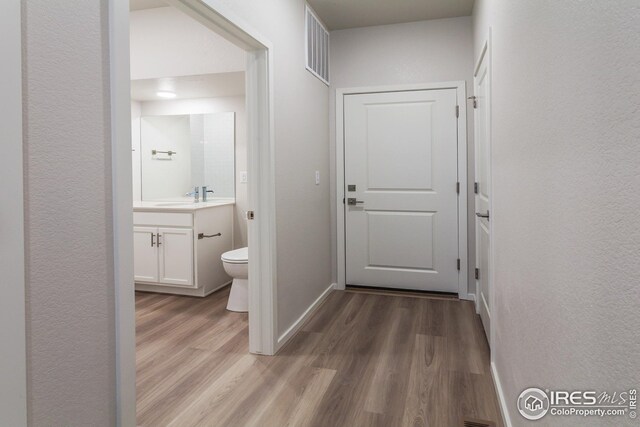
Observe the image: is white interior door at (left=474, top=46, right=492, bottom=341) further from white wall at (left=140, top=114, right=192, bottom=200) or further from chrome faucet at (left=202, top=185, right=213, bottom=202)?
white wall at (left=140, top=114, right=192, bottom=200)

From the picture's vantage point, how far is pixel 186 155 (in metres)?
4.44

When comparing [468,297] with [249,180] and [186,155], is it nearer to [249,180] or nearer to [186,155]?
[249,180]

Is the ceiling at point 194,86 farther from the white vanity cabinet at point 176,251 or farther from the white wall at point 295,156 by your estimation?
the white vanity cabinet at point 176,251

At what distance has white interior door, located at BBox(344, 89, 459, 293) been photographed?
11.9 ft

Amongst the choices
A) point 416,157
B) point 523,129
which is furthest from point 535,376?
point 416,157

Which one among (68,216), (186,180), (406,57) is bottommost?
(68,216)

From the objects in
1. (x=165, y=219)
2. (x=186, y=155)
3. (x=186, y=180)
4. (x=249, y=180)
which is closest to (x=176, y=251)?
(x=165, y=219)

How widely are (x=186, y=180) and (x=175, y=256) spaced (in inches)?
45.4

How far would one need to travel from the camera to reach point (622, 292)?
2.27 feet

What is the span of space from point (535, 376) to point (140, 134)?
4.35 m

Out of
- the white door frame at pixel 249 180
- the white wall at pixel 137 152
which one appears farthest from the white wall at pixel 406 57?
the white wall at pixel 137 152

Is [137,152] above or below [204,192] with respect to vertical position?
above

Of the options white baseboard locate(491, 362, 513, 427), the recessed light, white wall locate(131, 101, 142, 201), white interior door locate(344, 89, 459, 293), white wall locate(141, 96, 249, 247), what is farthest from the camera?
white wall locate(131, 101, 142, 201)

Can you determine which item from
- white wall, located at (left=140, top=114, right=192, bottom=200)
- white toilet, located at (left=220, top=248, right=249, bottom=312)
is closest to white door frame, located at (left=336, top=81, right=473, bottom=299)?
white toilet, located at (left=220, top=248, right=249, bottom=312)
